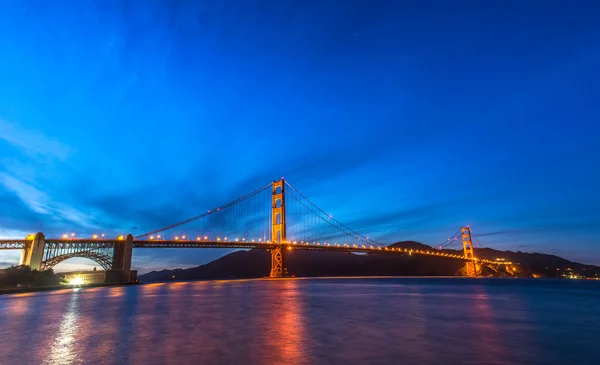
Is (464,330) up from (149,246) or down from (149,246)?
down

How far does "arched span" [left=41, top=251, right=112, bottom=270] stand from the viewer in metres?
56.8

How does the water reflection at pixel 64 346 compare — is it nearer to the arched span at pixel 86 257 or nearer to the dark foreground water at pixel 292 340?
the dark foreground water at pixel 292 340

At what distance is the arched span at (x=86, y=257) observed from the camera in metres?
56.8

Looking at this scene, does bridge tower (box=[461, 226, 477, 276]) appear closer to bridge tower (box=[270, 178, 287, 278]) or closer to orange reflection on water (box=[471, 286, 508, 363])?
bridge tower (box=[270, 178, 287, 278])

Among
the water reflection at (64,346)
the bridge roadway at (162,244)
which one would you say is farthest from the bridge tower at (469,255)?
the water reflection at (64,346)

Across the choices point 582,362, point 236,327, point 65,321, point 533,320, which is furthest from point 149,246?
point 582,362

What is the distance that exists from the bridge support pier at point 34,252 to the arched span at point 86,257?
75.2 inches

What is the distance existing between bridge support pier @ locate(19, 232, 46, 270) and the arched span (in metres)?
1.91

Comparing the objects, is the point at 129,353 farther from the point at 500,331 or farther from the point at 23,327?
the point at 500,331

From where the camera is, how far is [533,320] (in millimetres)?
18859

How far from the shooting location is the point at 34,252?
53.6 m

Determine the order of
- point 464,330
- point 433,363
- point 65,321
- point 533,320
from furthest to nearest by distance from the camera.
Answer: point 533,320
point 65,321
point 464,330
point 433,363

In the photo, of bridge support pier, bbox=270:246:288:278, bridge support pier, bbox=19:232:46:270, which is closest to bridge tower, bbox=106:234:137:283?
bridge support pier, bbox=19:232:46:270

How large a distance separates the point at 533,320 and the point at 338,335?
1328 centimetres
